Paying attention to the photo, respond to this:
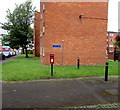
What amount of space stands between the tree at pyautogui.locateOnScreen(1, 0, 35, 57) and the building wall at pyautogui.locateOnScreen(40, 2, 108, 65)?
37.3 feet

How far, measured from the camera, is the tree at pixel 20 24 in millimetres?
21203

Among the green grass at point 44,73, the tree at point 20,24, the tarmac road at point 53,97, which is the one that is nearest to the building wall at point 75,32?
the green grass at point 44,73

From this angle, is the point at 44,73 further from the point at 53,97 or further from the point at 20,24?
the point at 20,24

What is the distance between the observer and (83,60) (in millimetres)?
11891

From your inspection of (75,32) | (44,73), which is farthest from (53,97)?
(75,32)

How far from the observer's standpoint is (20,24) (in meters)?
21.8

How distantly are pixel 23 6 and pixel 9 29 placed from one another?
17.7ft

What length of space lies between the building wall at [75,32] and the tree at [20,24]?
37.3 ft

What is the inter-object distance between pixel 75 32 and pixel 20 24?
14.4m

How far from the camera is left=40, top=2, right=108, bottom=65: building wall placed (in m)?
11.2

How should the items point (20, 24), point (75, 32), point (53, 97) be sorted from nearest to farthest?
1. point (53, 97)
2. point (75, 32)
3. point (20, 24)

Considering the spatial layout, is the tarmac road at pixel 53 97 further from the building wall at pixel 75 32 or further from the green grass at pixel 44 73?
the building wall at pixel 75 32

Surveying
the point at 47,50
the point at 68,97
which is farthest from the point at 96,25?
the point at 68,97

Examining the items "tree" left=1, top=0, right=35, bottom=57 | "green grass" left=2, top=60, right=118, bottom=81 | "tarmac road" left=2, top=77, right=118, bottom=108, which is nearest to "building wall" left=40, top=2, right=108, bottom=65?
"green grass" left=2, top=60, right=118, bottom=81
